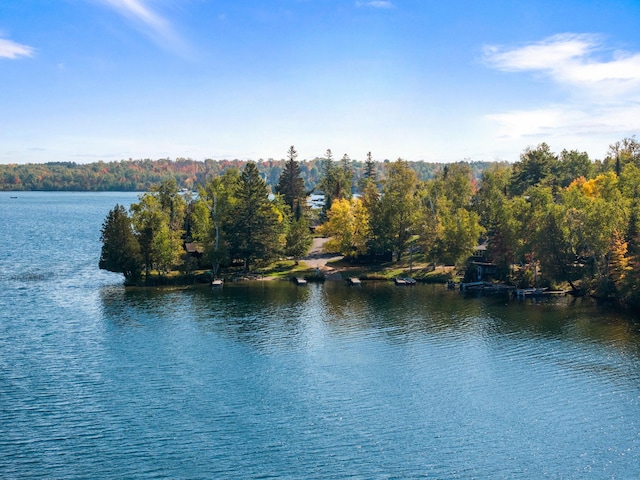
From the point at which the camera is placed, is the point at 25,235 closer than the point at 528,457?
No

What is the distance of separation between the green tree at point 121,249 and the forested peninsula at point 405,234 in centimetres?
14

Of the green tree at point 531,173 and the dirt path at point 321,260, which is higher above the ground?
the green tree at point 531,173

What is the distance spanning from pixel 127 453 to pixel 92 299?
43.5 m

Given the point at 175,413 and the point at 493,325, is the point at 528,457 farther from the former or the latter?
the point at 493,325

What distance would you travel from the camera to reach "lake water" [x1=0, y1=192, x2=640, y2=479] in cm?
3656

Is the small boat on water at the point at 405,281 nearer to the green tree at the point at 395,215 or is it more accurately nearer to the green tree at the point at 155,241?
the green tree at the point at 395,215

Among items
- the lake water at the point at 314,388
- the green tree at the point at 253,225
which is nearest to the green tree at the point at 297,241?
the green tree at the point at 253,225

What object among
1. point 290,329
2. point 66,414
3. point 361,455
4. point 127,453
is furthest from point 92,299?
point 361,455

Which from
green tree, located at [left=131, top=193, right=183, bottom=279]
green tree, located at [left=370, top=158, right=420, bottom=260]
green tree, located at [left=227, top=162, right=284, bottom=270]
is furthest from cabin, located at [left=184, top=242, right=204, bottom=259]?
green tree, located at [left=370, top=158, right=420, bottom=260]

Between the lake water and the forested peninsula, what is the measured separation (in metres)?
7.65

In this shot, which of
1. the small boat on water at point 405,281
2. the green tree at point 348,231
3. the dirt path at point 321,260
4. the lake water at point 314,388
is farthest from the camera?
the green tree at point 348,231

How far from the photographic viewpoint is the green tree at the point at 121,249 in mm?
86312

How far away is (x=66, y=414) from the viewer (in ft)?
138

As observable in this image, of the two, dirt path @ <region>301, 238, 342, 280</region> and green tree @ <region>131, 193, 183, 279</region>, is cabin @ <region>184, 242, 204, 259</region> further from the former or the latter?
dirt path @ <region>301, 238, 342, 280</region>
